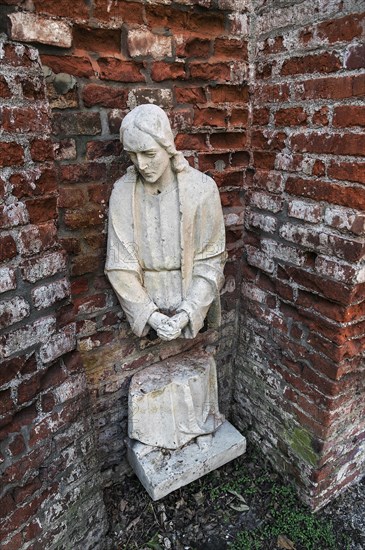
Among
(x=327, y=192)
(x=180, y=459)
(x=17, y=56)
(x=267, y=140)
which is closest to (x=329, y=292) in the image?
(x=327, y=192)

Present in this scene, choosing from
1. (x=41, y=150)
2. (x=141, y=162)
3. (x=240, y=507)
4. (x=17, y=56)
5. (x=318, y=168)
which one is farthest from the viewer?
(x=240, y=507)

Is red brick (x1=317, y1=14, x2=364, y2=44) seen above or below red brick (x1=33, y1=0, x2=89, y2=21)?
below

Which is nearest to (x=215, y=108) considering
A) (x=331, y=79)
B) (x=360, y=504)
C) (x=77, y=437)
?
(x=331, y=79)

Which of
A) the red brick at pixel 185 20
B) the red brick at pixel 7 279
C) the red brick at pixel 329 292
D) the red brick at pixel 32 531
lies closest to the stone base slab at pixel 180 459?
the red brick at pixel 32 531

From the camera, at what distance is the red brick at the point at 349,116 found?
139 centimetres

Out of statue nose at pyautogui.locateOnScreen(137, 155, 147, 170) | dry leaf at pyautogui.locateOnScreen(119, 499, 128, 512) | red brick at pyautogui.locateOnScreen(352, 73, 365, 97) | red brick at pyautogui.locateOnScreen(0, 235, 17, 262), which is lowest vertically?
dry leaf at pyautogui.locateOnScreen(119, 499, 128, 512)

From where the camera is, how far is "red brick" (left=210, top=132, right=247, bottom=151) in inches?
73.2

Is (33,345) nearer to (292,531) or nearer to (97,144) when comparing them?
(97,144)

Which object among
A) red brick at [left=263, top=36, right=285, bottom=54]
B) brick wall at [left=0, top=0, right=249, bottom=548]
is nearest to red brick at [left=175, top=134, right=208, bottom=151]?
brick wall at [left=0, top=0, right=249, bottom=548]

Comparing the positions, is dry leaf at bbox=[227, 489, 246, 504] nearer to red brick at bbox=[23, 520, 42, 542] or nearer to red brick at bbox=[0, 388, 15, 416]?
red brick at bbox=[23, 520, 42, 542]

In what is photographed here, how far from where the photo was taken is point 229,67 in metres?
1.76

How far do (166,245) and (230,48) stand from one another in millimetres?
962

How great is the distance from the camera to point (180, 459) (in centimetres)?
191

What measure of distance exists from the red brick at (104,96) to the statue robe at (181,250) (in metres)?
0.28
